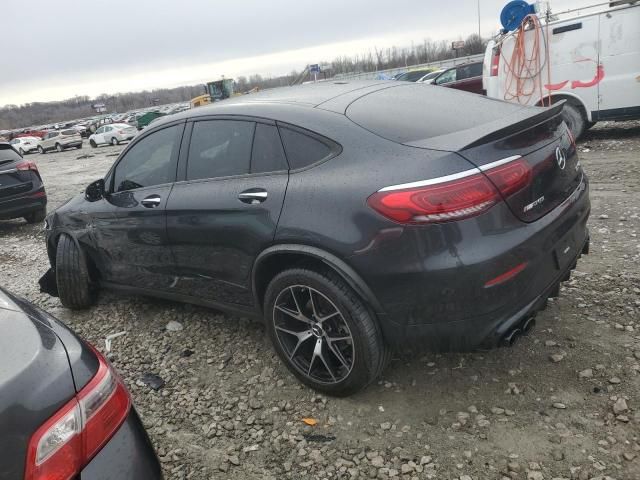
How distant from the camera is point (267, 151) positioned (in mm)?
2896

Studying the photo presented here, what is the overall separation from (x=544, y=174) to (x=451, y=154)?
0.57 m

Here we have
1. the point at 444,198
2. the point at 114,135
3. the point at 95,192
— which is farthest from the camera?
the point at 114,135

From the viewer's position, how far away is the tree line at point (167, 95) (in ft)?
262

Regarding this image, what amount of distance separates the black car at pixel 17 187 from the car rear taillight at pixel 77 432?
308 inches

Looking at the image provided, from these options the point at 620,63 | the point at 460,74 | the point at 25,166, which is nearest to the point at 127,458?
the point at 25,166

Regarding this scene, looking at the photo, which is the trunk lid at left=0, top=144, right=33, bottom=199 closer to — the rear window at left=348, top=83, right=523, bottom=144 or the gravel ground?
the gravel ground

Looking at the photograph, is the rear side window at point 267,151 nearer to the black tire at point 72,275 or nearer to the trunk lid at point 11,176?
the black tire at point 72,275

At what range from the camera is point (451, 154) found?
7.61 feet

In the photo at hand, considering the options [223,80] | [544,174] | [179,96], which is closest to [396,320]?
[544,174]

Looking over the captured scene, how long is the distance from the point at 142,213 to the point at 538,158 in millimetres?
2574

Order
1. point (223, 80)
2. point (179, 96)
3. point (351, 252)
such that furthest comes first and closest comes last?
point (179, 96) < point (223, 80) < point (351, 252)

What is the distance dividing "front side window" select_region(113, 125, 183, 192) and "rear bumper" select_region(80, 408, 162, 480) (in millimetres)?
2109

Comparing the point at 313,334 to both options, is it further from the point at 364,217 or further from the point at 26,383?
the point at 26,383

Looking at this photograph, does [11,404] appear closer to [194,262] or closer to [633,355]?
[194,262]
